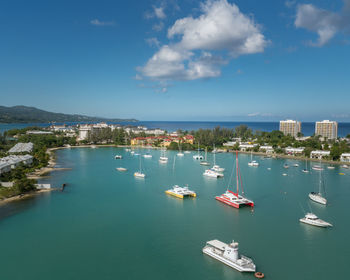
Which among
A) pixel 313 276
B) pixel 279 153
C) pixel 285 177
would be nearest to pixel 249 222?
pixel 313 276

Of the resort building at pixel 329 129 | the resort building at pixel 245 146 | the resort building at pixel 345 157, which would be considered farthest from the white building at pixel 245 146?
the resort building at pixel 329 129

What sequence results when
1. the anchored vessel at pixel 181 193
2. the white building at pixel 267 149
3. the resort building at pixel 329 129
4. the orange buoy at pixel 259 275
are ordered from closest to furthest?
1. the orange buoy at pixel 259 275
2. the anchored vessel at pixel 181 193
3. the white building at pixel 267 149
4. the resort building at pixel 329 129

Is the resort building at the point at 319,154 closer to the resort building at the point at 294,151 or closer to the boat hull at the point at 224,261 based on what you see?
the resort building at the point at 294,151

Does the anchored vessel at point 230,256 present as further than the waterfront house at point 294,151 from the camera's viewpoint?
No

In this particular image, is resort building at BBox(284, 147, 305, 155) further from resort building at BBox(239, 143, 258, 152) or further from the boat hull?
the boat hull

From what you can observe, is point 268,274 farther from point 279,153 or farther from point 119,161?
point 279,153
